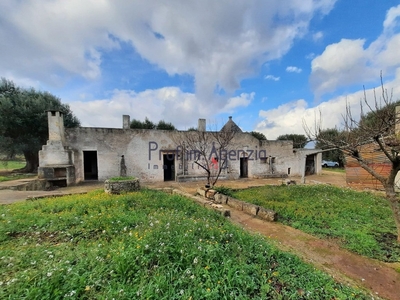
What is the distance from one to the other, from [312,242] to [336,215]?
210cm

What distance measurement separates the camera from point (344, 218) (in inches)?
204

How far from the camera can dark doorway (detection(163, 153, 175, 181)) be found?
517 inches

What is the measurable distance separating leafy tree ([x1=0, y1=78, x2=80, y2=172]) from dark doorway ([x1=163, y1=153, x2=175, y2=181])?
9628 mm

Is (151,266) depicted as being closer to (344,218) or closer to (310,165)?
(344,218)

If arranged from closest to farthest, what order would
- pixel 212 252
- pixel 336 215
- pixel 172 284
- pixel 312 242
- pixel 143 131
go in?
pixel 172 284 < pixel 212 252 < pixel 312 242 < pixel 336 215 < pixel 143 131

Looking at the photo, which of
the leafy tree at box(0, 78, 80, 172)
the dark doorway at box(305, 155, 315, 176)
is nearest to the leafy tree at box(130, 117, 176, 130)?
the leafy tree at box(0, 78, 80, 172)

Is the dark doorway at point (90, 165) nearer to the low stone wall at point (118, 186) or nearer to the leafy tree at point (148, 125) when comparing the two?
the low stone wall at point (118, 186)

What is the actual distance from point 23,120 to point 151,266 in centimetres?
1657

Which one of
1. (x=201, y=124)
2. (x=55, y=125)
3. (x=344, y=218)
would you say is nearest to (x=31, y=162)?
(x=55, y=125)

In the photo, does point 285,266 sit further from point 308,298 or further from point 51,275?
point 51,275

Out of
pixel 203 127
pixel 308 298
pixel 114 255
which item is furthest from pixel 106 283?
pixel 203 127

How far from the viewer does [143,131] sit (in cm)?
1239

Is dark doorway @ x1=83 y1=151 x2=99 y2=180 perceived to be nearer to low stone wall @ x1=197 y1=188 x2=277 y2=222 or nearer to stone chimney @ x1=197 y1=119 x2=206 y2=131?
stone chimney @ x1=197 y1=119 x2=206 y2=131

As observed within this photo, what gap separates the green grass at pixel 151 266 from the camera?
194 cm
